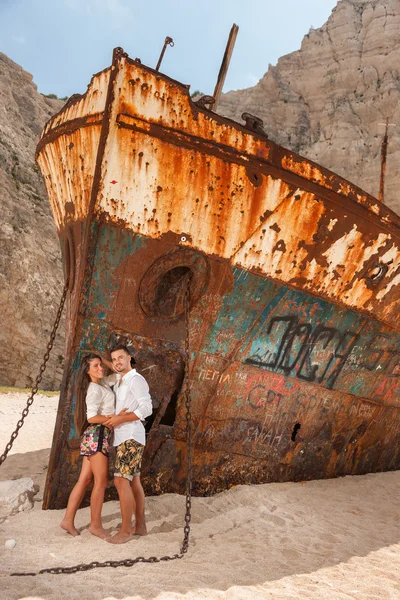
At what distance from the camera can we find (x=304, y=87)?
2847 cm

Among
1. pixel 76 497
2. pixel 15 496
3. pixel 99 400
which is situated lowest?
pixel 15 496

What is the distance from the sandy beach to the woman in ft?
0.33

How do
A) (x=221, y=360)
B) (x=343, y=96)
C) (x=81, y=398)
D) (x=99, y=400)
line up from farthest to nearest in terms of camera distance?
(x=343, y=96)
(x=221, y=360)
(x=81, y=398)
(x=99, y=400)

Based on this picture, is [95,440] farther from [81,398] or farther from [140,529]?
[140,529]

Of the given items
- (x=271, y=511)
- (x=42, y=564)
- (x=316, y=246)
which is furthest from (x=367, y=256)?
(x=42, y=564)

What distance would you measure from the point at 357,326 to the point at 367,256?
0.64 meters

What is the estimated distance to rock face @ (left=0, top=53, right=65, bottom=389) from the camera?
672 inches

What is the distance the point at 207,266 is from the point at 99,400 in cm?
121

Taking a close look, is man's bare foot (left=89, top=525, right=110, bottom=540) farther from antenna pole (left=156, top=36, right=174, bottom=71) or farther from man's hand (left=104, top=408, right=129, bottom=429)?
antenna pole (left=156, top=36, right=174, bottom=71)

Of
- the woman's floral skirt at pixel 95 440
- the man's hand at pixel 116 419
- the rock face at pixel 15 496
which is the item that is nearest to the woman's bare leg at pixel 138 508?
the woman's floral skirt at pixel 95 440

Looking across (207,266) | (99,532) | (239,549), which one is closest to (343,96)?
(207,266)

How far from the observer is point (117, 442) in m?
3.28

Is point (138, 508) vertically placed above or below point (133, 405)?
below

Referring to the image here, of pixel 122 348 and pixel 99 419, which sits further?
pixel 122 348
